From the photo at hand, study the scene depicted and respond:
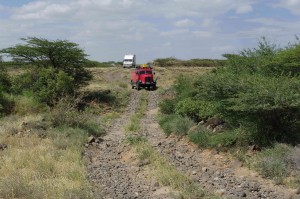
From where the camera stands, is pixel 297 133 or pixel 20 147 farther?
pixel 20 147

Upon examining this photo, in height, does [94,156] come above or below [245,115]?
below

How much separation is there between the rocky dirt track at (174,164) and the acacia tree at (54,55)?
13.9 metres

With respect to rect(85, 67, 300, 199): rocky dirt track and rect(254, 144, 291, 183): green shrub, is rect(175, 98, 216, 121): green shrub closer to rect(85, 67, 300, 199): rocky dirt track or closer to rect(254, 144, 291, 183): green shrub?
rect(85, 67, 300, 199): rocky dirt track

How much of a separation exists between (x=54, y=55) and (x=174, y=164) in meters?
19.3

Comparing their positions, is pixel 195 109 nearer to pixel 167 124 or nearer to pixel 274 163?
pixel 167 124

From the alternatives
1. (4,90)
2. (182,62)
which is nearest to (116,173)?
(4,90)

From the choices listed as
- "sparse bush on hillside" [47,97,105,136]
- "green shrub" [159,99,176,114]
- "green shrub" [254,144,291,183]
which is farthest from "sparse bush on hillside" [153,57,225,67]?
"green shrub" [254,144,291,183]

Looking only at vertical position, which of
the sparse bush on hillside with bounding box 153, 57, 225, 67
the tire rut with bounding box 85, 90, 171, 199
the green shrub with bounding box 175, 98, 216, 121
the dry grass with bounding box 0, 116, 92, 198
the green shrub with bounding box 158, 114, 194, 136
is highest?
the sparse bush on hillside with bounding box 153, 57, 225, 67

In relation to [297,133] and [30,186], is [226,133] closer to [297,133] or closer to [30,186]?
[297,133]

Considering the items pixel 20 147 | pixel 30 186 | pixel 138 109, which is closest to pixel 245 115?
pixel 30 186

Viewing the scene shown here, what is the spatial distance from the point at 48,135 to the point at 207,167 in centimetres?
642

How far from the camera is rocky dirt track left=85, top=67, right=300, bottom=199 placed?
26.7ft

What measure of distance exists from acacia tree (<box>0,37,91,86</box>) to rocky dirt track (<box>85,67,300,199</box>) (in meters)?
13.9

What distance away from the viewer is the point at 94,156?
1202cm
